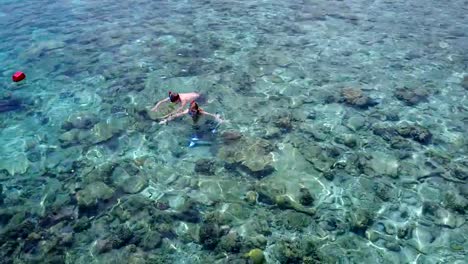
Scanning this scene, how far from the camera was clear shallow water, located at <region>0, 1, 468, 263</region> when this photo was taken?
9.74m

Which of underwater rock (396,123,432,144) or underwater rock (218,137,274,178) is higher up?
underwater rock (396,123,432,144)

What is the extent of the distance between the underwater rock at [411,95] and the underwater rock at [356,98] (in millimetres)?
1291

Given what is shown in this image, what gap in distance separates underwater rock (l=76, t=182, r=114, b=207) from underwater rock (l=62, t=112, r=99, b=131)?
145 inches

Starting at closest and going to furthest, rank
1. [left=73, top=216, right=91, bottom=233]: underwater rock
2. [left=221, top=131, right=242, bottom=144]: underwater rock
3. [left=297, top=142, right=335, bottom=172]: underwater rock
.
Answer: [left=73, top=216, right=91, bottom=233]: underwater rock < [left=297, top=142, right=335, bottom=172]: underwater rock < [left=221, top=131, right=242, bottom=144]: underwater rock

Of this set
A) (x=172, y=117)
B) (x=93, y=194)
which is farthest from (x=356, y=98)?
(x=93, y=194)

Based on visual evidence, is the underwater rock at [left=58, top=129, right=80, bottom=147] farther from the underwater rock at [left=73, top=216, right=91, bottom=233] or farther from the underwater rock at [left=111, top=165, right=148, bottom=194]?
the underwater rock at [left=73, top=216, right=91, bottom=233]

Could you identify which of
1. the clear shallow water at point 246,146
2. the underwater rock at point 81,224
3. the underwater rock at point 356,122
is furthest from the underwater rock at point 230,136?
the underwater rock at point 81,224

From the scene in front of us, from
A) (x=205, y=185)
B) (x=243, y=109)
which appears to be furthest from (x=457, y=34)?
(x=205, y=185)

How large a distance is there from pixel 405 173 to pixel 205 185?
672 centimetres

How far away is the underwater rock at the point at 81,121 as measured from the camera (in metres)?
14.3

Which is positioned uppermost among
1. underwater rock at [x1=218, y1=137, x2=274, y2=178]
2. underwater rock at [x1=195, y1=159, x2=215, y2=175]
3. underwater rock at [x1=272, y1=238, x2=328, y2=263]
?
underwater rock at [x1=218, y1=137, x2=274, y2=178]

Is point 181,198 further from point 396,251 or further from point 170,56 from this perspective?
point 170,56

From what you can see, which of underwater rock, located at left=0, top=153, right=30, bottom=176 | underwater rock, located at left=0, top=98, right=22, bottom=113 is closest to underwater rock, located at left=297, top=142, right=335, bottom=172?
underwater rock, located at left=0, top=153, right=30, bottom=176

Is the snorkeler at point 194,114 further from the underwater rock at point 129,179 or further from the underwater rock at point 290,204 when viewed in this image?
the underwater rock at point 290,204
